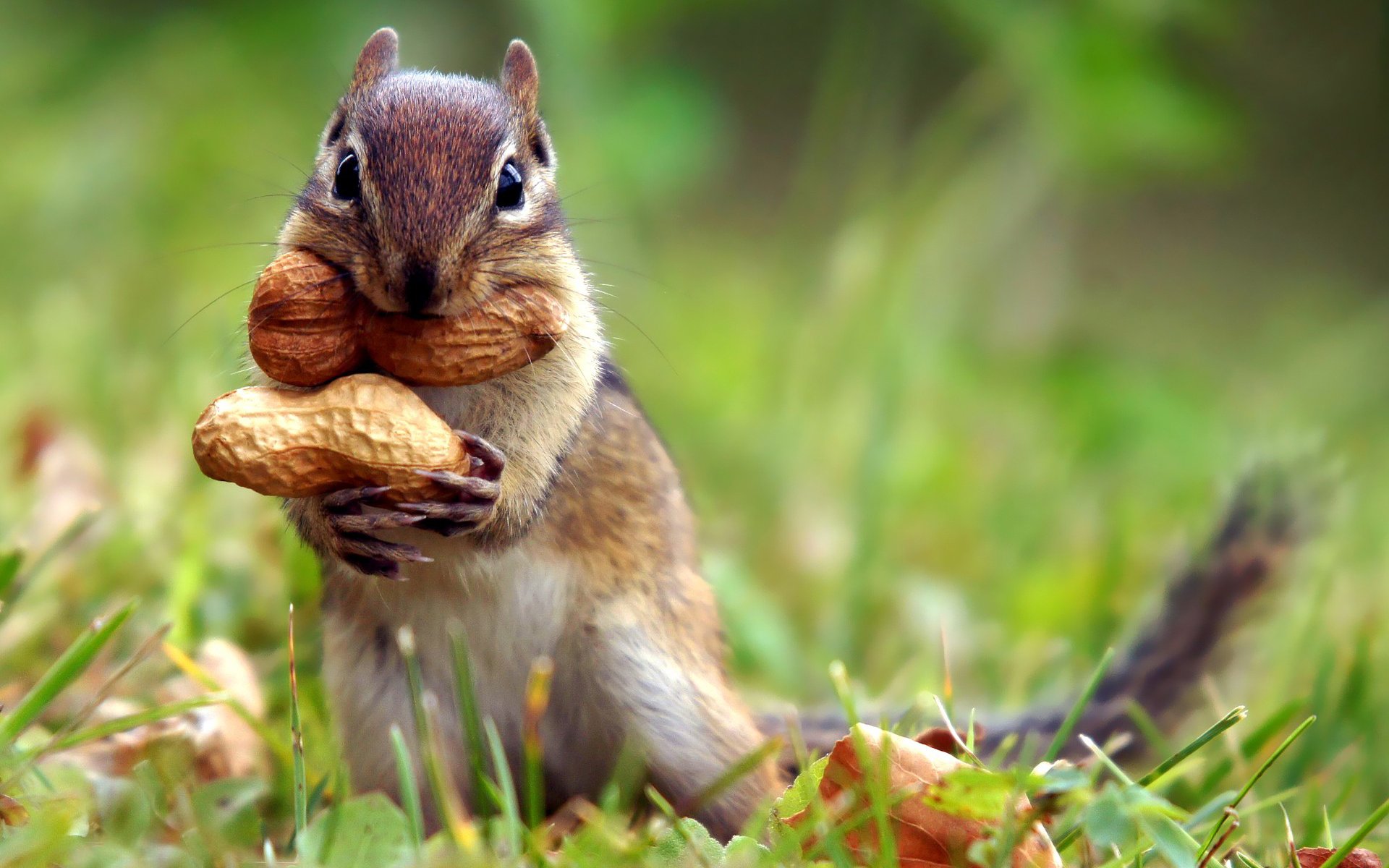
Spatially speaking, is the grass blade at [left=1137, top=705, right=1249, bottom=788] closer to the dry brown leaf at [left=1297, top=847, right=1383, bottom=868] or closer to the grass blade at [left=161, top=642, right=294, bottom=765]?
the dry brown leaf at [left=1297, top=847, right=1383, bottom=868]

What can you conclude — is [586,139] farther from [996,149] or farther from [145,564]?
[145,564]

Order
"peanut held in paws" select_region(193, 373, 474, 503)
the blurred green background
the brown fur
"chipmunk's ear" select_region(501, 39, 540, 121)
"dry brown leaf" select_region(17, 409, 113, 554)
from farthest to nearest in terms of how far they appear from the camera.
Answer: the blurred green background
"dry brown leaf" select_region(17, 409, 113, 554)
"chipmunk's ear" select_region(501, 39, 540, 121)
the brown fur
"peanut held in paws" select_region(193, 373, 474, 503)

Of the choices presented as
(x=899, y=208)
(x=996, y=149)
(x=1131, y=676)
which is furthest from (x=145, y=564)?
(x=996, y=149)

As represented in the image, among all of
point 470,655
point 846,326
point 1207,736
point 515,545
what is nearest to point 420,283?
point 515,545

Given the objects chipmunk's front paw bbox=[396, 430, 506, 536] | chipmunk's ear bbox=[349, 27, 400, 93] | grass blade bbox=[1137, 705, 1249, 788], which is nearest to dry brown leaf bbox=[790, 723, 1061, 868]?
grass blade bbox=[1137, 705, 1249, 788]

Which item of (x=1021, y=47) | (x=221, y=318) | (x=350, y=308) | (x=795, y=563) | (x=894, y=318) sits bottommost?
(x=795, y=563)

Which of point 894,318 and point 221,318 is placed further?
point 221,318

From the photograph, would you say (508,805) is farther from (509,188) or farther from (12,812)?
(509,188)
